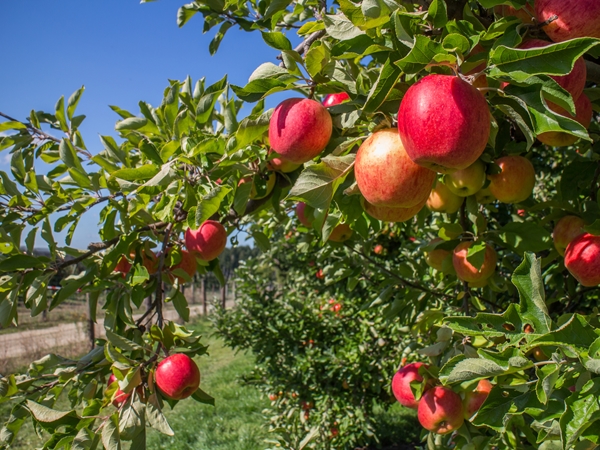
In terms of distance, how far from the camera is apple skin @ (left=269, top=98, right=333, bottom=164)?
113cm

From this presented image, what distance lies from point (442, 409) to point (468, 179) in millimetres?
773

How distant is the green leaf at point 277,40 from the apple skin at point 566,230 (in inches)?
43.7

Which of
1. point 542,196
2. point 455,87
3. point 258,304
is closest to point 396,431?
point 258,304

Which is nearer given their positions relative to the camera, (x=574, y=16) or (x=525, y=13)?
(x=574, y=16)

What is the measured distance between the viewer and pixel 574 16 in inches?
35.5

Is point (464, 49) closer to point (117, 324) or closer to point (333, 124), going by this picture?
point (333, 124)

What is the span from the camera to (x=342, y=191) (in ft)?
4.22

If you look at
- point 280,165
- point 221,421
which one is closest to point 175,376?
point 280,165

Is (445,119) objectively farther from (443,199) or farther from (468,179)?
(443,199)

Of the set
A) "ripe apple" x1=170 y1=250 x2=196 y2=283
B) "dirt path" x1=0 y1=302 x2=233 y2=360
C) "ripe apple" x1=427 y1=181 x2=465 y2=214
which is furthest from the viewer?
"dirt path" x1=0 y1=302 x2=233 y2=360

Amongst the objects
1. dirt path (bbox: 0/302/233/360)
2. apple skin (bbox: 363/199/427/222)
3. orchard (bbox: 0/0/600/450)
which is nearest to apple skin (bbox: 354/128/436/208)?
orchard (bbox: 0/0/600/450)

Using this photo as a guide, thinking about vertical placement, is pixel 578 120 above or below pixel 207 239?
above

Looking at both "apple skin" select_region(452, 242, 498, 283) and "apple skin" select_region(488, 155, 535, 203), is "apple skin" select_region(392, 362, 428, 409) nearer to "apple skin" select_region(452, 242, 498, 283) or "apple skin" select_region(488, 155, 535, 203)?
"apple skin" select_region(452, 242, 498, 283)

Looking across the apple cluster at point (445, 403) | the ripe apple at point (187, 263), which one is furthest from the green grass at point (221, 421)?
the apple cluster at point (445, 403)
